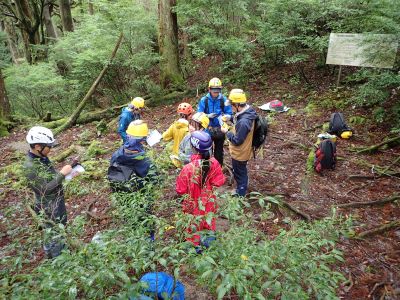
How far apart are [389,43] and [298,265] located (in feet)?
23.6

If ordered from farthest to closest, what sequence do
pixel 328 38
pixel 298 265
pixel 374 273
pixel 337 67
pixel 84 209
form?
1. pixel 337 67
2. pixel 328 38
3. pixel 84 209
4. pixel 374 273
5. pixel 298 265

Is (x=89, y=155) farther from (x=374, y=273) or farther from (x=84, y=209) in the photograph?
(x=374, y=273)

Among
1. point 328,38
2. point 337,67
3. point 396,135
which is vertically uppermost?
point 328,38

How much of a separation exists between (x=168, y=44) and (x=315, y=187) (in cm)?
905

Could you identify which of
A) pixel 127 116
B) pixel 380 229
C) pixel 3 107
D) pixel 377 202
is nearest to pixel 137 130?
pixel 127 116

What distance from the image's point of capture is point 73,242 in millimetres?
2604

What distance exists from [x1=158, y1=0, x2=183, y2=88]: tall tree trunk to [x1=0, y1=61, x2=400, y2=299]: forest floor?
2832 millimetres

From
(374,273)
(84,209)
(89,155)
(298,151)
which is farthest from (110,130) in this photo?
(374,273)

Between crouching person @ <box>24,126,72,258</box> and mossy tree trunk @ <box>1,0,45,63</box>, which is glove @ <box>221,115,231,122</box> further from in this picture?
mossy tree trunk @ <box>1,0,45,63</box>

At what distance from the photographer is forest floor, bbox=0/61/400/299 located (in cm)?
423

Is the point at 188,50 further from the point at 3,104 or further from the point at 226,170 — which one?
the point at 226,170

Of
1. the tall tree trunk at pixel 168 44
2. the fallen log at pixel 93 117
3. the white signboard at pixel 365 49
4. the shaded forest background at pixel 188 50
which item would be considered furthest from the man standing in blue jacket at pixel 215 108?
the tall tree trunk at pixel 168 44

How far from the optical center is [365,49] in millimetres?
7691

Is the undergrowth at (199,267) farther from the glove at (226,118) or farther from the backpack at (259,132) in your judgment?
the glove at (226,118)
